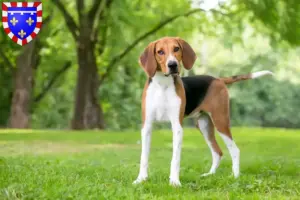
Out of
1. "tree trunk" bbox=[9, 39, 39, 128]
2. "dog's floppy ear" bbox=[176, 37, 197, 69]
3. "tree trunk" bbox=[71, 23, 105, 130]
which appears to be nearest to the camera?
"dog's floppy ear" bbox=[176, 37, 197, 69]

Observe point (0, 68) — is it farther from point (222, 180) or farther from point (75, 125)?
point (222, 180)

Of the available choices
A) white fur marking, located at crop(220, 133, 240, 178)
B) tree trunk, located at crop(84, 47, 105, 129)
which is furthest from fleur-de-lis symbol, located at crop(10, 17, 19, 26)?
tree trunk, located at crop(84, 47, 105, 129)

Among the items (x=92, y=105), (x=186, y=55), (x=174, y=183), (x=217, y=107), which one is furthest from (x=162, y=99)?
(x=92, y=105)

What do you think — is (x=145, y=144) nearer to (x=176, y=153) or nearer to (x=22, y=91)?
(x=176, y=153)

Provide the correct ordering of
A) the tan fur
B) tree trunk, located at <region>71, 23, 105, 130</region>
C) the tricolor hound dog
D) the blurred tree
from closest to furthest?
the tricolor hound dog, the tan fur, the blurred tree, tree trunk, located at <region>71, 23, 105, 130</region>

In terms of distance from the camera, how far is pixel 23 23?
11422mm

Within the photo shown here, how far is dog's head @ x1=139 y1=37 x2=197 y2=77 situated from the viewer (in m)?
7.41

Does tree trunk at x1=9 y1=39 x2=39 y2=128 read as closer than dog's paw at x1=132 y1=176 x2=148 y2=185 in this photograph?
No

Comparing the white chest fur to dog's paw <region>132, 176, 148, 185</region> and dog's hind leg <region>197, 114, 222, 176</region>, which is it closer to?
dog's paw <region>132, 176, 148, 185</region>

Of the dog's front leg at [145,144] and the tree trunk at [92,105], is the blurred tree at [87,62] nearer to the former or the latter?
the tree trunk at [92,105]

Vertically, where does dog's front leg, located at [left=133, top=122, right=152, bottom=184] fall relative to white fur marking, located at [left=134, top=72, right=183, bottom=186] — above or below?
below

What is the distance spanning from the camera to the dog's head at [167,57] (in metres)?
7.41

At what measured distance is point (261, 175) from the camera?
29.9 feet

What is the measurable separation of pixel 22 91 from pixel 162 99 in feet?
63.7
